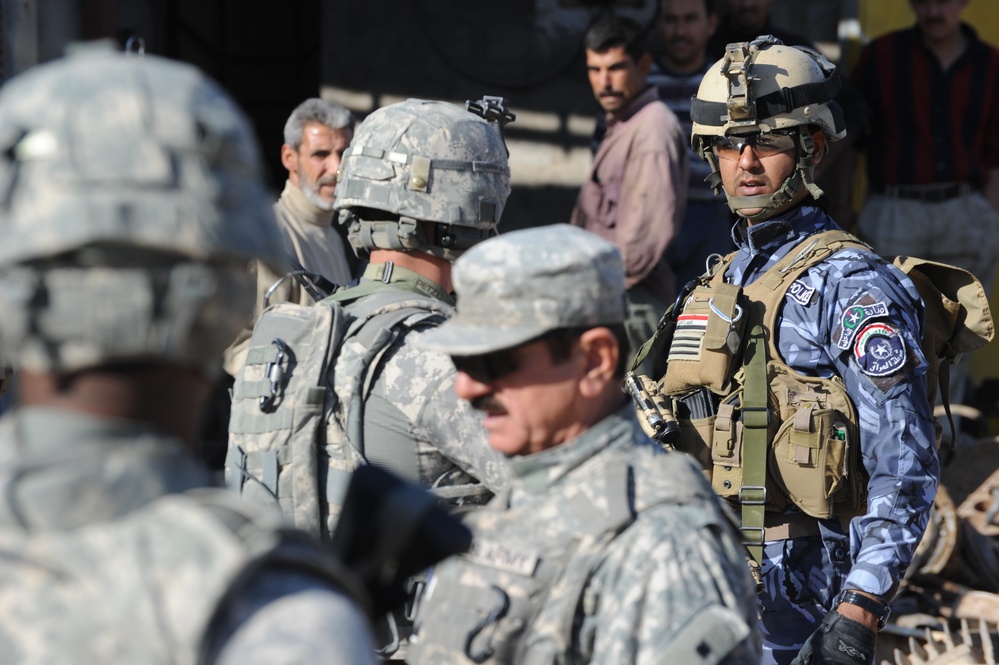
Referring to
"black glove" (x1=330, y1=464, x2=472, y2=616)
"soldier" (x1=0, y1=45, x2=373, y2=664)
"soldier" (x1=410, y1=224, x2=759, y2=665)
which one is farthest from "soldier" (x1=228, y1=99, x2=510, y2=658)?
"soldier" (x1=0, y1=45, x2=373, y2=664)

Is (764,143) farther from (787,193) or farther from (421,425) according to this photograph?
(421,425)

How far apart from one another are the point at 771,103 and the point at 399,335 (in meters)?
1.36

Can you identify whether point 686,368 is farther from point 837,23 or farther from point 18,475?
point 837,23

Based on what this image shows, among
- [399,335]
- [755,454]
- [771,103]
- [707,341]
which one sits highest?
[771,103]

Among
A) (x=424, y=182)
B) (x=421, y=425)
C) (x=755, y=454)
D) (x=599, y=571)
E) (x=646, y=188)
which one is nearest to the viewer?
(x=599, y=571)

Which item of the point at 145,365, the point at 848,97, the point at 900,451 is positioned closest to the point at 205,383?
the point at 145,365

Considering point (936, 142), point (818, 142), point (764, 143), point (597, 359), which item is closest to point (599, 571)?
point (597, 359)

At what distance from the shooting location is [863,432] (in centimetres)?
348

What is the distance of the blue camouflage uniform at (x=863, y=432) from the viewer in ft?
11.0

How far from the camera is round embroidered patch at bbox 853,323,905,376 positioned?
3.40 m

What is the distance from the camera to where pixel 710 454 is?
3.68 metres

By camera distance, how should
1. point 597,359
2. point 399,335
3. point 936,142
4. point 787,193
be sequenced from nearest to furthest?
point 597,359, point 399,335, point 787,193, point 936,142

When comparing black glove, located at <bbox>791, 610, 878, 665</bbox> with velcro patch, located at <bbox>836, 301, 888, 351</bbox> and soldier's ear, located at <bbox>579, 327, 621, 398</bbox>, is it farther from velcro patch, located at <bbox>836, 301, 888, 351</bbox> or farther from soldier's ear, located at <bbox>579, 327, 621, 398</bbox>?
soldier's ear, located at <bbox>579, 327, 621, 398</bbox>

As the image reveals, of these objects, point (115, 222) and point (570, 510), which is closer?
point (115, 222)
